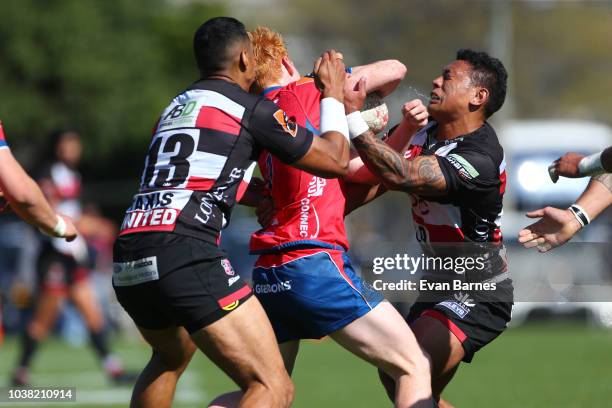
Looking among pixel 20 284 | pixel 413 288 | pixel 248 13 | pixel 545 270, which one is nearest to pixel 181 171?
pixel 413 288

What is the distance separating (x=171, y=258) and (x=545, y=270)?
19.0 feet

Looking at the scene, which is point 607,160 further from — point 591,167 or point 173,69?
point 173,69

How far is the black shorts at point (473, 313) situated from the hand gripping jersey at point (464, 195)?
19 centimetres

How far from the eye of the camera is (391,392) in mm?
Answer: 6484

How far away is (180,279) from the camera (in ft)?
17.8

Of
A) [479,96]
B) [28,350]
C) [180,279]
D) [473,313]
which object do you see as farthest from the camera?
[28,350]

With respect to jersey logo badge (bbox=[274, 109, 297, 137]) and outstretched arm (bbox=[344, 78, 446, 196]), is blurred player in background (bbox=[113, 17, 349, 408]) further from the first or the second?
outstretched arm (bbox=[344, 78, 446, 196])

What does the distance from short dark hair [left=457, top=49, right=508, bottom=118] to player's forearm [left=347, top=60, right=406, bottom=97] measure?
1.47 feet

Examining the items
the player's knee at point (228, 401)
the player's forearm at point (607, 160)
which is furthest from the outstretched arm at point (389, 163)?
the player's knee at point (228, 401)

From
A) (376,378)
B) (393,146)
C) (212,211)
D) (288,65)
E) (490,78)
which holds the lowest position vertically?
(376,378)

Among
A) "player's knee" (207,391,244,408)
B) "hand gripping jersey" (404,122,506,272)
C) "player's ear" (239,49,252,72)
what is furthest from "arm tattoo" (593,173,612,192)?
"player's knee" (207,391,244,408)

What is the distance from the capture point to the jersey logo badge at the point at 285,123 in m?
5.55

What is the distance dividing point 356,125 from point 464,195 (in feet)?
2.49

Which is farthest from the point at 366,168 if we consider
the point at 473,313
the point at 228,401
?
the point at 228,401
